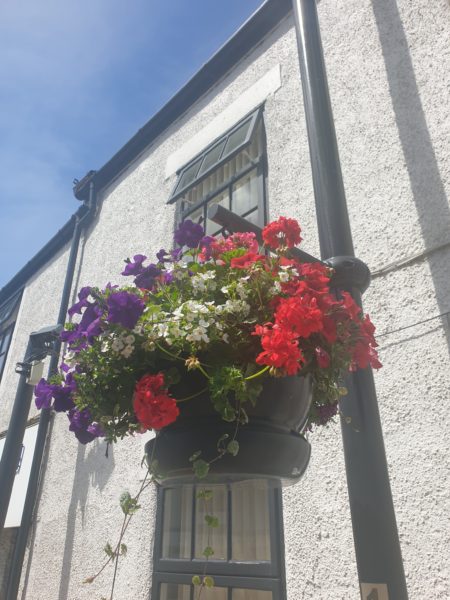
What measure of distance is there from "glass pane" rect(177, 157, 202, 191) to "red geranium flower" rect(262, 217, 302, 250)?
381 cm

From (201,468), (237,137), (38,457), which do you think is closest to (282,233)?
(201,468)

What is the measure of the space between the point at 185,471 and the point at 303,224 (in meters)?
2.73

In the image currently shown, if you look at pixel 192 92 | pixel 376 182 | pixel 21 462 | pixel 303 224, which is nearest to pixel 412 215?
pixel 376 182

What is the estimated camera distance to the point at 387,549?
4.15 ft

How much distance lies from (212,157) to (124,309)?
4.13 meters

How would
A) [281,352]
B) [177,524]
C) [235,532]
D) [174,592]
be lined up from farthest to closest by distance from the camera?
[177,524]
[174,592]
[235,532]
[281,352]

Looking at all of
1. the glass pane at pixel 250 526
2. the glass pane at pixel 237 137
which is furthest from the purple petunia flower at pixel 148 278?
the glass pane at pixel 237 137

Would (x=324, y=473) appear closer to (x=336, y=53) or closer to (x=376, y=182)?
(x=376, y=182)

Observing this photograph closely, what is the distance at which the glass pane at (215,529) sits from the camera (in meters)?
3.41

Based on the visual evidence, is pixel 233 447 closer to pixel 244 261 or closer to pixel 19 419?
pixel 244 261

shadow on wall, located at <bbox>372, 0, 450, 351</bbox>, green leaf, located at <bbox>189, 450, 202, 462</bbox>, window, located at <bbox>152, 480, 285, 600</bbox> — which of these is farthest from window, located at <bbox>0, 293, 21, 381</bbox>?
green leaf, located at <bbox>189, 450, 202, 462</bbox>

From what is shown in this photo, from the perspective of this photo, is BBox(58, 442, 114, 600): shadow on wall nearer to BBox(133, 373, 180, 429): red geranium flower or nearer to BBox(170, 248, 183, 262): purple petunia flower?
BBox(170, 248, 183, 262): purple petunia flower

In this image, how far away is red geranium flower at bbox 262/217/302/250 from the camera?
1.71m

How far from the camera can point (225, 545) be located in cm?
339
